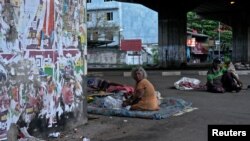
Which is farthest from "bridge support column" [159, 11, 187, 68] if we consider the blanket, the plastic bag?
the blanket

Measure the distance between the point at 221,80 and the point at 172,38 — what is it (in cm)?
2690

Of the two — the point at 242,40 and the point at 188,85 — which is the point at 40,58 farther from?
the point at 242,40

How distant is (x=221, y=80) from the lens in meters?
16.6

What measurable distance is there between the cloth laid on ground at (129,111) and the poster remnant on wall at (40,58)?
5.05ft

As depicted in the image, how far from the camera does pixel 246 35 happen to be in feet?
178

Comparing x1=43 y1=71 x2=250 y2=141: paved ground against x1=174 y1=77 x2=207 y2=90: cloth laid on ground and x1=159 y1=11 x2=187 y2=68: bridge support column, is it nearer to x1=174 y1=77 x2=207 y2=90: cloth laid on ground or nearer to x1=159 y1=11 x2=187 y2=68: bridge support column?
x1=174 y1=77 x2=207 y2=90: cloth laid on ground

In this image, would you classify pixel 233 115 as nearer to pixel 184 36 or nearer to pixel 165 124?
pixel 165 124

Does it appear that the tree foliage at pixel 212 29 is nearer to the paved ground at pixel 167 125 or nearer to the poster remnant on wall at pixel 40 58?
the paved ground at pixel 167 125

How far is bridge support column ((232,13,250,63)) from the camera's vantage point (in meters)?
52.8

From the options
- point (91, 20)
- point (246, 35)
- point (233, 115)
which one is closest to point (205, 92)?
point (233, 115)

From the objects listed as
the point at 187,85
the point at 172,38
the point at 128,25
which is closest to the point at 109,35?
the point at 128,25

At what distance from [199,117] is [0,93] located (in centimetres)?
490

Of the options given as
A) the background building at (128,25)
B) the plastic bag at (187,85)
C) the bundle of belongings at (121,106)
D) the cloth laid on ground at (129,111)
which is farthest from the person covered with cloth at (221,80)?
the background building at (128,25)

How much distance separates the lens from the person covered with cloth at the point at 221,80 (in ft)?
53.6
